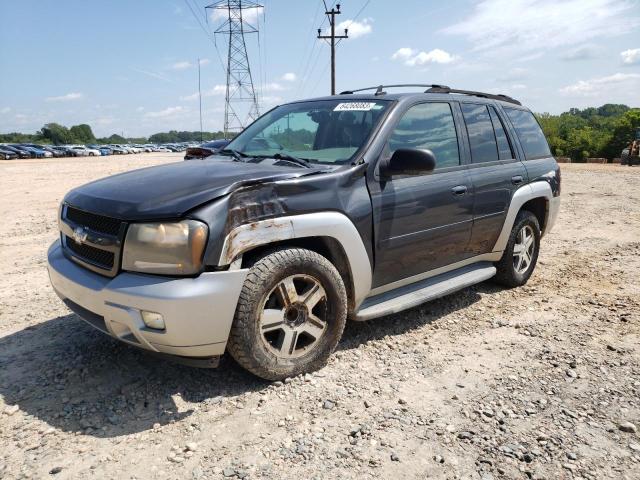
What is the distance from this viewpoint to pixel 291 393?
2975mm

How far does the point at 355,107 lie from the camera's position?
3859mm

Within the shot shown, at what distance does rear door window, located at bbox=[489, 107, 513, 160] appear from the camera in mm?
4641

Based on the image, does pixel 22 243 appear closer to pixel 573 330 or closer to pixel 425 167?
pixel 425 167

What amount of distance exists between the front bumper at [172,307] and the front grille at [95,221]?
0.89 feet

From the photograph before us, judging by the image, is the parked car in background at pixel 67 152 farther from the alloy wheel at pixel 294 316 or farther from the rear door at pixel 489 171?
the alloy wheel at pixel 294 316

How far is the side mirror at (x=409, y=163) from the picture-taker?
3277mm

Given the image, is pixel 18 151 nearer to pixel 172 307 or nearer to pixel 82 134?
pixel 172 307

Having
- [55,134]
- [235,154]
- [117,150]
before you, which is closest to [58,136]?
[55,134]

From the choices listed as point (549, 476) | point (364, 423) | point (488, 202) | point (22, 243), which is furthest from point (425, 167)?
point (22, 243)

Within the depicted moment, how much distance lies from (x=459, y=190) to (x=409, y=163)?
86 centimetres

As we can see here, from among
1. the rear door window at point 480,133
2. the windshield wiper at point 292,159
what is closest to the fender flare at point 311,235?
the windshield wiper at point 292,159

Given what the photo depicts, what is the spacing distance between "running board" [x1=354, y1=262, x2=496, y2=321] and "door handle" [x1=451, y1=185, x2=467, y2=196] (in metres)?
0.72

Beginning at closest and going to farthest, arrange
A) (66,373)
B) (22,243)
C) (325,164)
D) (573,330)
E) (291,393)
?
1. (291,393)
2. (66,373)
3. (325,164)
4. (573,330)
5. (22,243)

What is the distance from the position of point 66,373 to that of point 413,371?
89.2 inches
